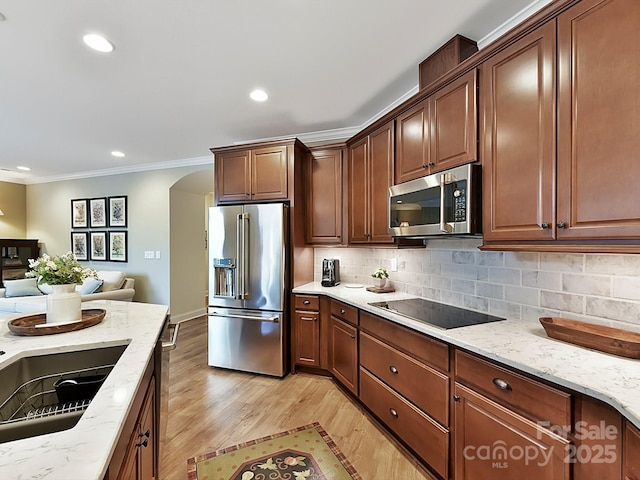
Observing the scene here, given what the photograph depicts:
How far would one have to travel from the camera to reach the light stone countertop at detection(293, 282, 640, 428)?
96 cm

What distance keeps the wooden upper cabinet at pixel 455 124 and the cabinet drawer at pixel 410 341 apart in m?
1.06

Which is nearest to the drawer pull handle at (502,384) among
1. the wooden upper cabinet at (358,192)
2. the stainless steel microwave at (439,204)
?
the stainless steel microwave at (439,204)

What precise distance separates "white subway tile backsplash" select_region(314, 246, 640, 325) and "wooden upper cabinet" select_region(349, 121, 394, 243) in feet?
1.34

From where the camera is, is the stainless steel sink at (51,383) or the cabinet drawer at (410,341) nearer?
the stainless steel sink at (51,383)

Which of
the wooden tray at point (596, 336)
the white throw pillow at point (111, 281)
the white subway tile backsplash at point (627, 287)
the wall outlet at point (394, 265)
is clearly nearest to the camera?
the wooden tray at point (596, 336)

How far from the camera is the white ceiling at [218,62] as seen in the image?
1691 mm

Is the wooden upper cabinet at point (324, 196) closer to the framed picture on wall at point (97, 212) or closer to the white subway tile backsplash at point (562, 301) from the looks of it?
the white subway tile backsplash at point (562, 301)

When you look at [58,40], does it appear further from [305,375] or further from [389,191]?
[305,375]

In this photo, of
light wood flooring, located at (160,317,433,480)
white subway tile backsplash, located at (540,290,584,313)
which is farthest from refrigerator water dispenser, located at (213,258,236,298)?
white subway tile backsplash, located at (540,290,584,313)

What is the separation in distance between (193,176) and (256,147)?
86.1 inches

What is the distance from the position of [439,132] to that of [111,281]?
16.3 feet

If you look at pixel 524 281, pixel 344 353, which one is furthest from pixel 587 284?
pixel 344 353

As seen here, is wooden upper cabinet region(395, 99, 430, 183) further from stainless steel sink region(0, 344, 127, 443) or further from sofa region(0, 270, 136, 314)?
sofa region(0, 270, 136, 314)

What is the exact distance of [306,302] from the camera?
9.89ft
